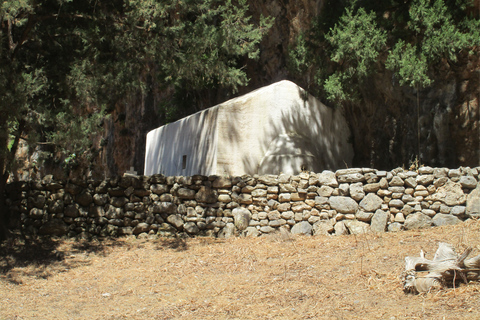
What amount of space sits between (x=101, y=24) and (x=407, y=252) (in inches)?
322

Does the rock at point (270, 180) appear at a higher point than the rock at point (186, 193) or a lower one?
higher

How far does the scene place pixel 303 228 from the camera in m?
9.37

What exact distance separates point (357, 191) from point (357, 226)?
28.9 inches

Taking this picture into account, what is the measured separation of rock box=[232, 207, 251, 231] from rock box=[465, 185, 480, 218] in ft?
14.6

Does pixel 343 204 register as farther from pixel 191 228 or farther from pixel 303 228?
pixel 191 228

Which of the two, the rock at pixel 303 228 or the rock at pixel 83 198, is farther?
the rock at pixel 83 198

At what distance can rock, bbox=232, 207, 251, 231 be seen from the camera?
9.59 m

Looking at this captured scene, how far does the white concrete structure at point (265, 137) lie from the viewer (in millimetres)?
11656

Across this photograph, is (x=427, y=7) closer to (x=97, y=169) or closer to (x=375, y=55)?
(x=375, y=55)

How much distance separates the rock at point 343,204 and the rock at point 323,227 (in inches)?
14.1

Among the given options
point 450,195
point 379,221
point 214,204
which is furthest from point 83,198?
point 450,195

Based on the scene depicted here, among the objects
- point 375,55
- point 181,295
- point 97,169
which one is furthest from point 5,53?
point 97,169

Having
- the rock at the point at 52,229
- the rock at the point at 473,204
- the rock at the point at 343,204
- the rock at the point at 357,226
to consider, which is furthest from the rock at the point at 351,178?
the rock at the point at 52,229

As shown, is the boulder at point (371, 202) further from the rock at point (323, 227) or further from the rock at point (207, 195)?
the rock at point (207, 195)
